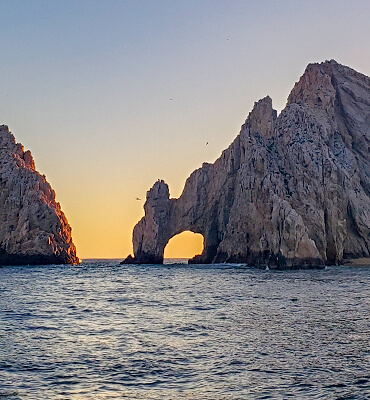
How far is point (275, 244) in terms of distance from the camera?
3438 inches

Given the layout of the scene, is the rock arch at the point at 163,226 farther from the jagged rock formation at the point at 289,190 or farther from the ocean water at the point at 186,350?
the ocean water at the point at 186,350

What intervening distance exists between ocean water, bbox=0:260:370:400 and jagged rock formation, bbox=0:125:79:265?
86.6m

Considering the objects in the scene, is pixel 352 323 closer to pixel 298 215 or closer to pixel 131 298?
pixel 131 298

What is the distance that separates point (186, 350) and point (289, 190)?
261 ft

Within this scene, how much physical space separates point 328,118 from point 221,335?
102 metres

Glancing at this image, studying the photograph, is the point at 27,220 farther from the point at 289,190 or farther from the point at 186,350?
the point at 186,350

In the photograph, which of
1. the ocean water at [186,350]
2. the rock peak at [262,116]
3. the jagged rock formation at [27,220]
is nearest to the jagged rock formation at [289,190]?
the rock peak at [262,116]

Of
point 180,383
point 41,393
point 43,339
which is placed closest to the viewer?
point 41,393

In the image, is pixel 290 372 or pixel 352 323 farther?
pixel 352 323

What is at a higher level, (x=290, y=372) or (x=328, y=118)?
(x=328, y=118)

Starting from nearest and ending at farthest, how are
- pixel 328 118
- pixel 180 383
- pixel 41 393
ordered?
pixel 41 393
pixel 180 383
pixel 328 118

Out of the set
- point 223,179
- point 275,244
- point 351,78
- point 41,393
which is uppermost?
point 351,78

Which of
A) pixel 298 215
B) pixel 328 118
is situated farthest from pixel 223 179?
pixel 298 215

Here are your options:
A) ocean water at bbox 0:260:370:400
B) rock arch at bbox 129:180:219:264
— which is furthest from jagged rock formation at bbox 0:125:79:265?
ocean water at bbox 0:260:370:400
